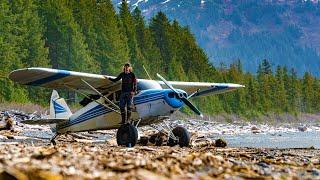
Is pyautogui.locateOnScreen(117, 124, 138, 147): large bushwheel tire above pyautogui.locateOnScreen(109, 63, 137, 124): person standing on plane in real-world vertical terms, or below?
below

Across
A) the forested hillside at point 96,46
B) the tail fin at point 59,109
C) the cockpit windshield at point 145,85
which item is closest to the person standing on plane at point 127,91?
the cockpit windshield at point 145,85

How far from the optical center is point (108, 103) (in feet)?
48.4

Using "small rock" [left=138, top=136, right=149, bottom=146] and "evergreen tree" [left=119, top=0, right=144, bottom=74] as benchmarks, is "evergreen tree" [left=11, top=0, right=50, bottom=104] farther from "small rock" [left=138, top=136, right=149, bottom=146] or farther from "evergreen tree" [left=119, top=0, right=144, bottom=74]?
"small rock" [left=138, top=136, right=149, bottom=146]

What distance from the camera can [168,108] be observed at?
1350cm

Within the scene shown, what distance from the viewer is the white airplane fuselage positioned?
532 inches

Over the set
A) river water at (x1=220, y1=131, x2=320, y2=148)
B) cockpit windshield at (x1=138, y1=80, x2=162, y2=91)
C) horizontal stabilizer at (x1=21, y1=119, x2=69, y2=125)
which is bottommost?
river water at (x1=220, y1=131, x2=320, y2=148)

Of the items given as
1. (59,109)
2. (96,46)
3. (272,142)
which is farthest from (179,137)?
(96,46)

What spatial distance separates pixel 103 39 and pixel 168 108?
4162cm

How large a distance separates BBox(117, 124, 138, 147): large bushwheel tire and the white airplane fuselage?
93 centimetres

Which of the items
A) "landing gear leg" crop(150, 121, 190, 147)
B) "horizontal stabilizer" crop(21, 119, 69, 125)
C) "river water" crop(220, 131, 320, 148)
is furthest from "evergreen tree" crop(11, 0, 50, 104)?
"landing gear leg" crop(150, 121, 190, 147)

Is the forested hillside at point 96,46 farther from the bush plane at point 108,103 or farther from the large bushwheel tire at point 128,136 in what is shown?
the large bushwheel tire at point 128,136

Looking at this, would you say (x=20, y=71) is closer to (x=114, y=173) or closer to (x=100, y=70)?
(x=114, y=173)

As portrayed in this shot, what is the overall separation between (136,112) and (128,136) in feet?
3.87

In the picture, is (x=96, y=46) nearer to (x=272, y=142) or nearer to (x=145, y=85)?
(x=272, y=142)
